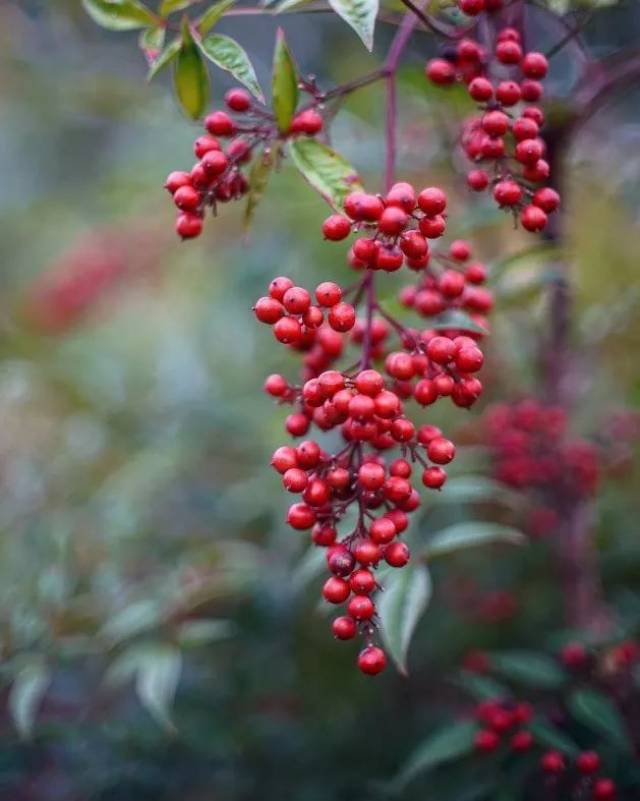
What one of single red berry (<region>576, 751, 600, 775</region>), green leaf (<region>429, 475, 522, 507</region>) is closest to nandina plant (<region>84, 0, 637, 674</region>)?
green leaf (<region>429, 475, 522, 507</region>)

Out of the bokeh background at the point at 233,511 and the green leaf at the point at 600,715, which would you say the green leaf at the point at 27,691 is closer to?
the bokeh background at the point at 233,511

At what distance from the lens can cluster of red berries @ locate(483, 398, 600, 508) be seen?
6.47ft

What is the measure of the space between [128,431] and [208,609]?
2.08 ft

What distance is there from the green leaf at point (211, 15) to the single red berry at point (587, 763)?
53.0 inches

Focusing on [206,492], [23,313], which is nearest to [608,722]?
[206,492]

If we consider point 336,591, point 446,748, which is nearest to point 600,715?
point 446,748

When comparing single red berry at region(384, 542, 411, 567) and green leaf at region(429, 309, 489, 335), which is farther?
green leaf at region(429, 309, 489, 335)

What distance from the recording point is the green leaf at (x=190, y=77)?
1224mm

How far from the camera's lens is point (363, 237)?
1102mm

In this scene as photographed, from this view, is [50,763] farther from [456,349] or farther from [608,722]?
[456,349]

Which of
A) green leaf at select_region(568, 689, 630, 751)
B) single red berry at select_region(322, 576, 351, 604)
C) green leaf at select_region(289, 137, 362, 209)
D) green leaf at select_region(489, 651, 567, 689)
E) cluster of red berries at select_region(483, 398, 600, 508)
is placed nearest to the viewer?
single red berry at select_region(322, 576, 351, 604)

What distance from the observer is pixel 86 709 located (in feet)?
6.54

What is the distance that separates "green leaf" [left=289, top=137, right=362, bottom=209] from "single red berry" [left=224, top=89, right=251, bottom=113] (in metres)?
0.15

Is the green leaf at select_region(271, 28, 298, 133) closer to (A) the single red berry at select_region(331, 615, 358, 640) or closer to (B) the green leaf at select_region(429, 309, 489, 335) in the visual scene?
(B) the green leaf at select_region(429, 309, 489, 335)
